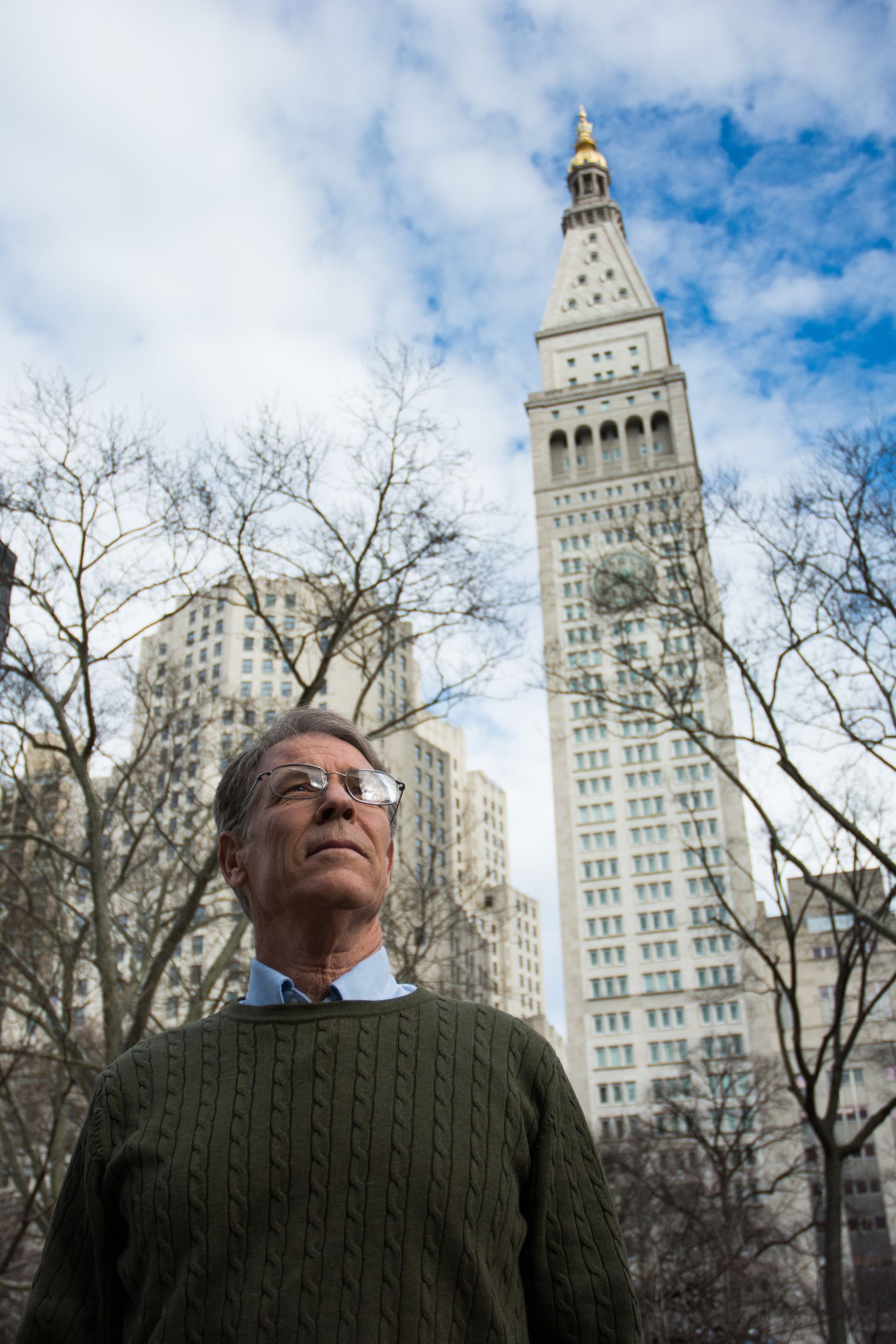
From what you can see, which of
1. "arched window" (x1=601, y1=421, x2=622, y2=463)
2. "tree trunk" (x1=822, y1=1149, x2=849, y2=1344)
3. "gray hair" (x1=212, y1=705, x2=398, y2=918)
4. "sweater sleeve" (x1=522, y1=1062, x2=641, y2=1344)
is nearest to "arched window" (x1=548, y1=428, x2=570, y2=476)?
"arched window" (x1=601, y1=421, x2=622, y2=463)

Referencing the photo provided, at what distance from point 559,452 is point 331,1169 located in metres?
96.5

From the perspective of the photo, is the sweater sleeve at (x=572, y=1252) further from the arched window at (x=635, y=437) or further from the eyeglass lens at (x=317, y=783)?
the arched window at (x=635, y=437)

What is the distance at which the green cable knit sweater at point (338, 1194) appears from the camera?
1.95 m

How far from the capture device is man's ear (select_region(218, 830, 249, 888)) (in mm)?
2719

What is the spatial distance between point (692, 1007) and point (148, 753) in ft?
218

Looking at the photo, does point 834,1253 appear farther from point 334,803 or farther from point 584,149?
point 584,149

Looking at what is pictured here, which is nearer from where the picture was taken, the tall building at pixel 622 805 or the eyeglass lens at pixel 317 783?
the eyeglass lens at pixel 317 783

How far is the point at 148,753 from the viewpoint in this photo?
17453 millimetres

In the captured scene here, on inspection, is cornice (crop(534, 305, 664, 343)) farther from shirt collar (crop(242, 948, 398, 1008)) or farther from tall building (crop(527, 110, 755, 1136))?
shirt collar (crop(242, 948, 398, 1008))

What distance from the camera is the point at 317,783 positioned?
8.30 feet

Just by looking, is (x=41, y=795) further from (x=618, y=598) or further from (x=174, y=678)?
(x=618, y=598)

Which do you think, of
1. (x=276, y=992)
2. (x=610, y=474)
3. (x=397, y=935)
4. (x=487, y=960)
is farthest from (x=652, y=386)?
(x=276, y=992)

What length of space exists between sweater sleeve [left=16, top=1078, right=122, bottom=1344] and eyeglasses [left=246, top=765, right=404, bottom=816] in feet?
2.56

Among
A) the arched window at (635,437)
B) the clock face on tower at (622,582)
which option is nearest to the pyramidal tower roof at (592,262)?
the arched window at (635,437)
